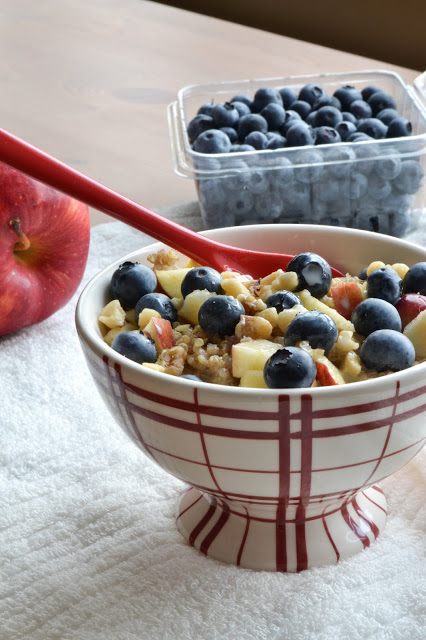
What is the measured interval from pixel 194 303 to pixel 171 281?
6cm

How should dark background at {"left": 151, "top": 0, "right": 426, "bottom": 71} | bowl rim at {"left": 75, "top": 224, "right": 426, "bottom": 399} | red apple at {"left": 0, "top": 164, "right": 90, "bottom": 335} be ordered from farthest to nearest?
dark background at {"left": 151, "top": 0, "right": 426, "bottom": 71}, red apple at {"left": 0, "top": 164, "right": 90, "bottom": 335}, bowl rim at {"left": 75, "top": 224, "right": 426, "bottom": 399}

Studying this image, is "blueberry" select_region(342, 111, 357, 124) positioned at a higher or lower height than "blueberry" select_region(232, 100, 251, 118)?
lower

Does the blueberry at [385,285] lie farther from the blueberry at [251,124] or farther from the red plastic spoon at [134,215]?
the blueberry at [251,124]

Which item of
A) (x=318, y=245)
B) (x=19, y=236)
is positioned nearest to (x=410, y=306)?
(x=318, y=245)

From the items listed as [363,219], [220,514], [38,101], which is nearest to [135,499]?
[220,514]

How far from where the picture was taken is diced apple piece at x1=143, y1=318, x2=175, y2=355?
62 cm

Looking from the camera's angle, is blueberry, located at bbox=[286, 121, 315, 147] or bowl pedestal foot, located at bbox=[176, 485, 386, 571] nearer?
bowl pedestal foot, located at bbox=[176, 485, 386, 571]

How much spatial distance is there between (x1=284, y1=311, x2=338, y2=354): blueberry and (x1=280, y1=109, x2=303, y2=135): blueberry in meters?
0.67

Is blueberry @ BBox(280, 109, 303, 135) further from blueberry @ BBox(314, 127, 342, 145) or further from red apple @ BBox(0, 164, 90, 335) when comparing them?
red apple @ BBox(0, 164, 90, 335)

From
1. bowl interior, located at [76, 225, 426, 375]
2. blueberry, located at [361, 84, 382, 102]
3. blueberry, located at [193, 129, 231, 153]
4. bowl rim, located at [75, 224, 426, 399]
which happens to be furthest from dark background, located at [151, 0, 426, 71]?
bowl rim, located at [75, 224, 426, 399]

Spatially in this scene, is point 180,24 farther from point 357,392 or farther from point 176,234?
point 357,392

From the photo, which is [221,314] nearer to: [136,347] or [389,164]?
[136,347]

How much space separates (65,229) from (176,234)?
0.33m

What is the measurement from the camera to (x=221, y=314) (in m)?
0.62
